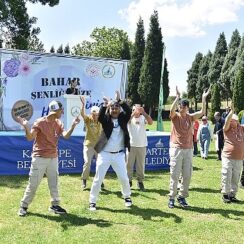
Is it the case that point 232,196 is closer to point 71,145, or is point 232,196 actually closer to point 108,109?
point 108,109

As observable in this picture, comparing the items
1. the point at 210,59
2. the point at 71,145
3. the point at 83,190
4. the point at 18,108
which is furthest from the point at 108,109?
the point at 210,59

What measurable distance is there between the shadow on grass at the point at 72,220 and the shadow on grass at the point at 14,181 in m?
2.54

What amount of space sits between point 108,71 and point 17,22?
10372 millimetres

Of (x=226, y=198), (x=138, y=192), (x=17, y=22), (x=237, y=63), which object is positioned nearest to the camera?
(x=226, y=198)

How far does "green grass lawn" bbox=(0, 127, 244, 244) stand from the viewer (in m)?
5.97

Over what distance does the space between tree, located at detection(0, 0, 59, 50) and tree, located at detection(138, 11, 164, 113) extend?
26.0 meters

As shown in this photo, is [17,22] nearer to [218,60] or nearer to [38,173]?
[38,173]

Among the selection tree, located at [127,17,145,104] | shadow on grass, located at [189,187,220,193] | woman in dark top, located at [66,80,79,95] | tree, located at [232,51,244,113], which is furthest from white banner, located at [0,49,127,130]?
tree, located at [127,17,145,104]

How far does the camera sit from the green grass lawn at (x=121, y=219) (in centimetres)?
597

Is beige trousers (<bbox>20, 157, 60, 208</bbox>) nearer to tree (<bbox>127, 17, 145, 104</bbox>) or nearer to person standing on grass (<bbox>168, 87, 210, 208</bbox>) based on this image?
person standing on grass (<bbox>168, 87, 210, 208</bbox>)

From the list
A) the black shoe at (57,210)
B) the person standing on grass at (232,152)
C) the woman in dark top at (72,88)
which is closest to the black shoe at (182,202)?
the person standing on grass at (232,152)

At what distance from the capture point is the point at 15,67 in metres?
14.8

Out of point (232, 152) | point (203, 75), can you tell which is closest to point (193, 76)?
point (203, 75)

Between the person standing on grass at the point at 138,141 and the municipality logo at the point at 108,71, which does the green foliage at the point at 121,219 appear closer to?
the person standing on grass at the point at 138,141
